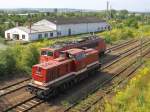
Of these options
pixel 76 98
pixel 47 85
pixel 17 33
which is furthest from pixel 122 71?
pixel 17 33

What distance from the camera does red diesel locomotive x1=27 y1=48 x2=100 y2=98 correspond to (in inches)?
723

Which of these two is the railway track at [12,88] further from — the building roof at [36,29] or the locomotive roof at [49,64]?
the building roof at [36,29]

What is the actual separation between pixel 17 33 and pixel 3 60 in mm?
36258

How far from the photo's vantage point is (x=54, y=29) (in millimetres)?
64688

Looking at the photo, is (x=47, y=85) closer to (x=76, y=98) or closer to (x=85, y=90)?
(x=76, y=98)

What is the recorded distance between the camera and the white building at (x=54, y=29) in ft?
189

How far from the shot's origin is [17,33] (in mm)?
59062

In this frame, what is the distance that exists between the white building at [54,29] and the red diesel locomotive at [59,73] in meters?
35.3

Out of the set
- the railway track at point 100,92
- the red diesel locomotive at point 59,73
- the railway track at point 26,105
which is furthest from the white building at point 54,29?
the railway track at point 26,105

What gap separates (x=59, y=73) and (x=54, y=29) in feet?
151

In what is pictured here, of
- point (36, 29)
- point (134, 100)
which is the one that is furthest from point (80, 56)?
point (36, 29)

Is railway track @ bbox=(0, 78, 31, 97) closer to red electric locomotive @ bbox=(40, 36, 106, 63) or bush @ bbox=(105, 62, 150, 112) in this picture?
red electric locomotive @ bbox=(40, 36, 106, 63)

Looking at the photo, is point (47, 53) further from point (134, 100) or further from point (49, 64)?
point (134, 100)

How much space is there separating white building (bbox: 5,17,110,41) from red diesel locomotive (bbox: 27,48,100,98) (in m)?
35.3
